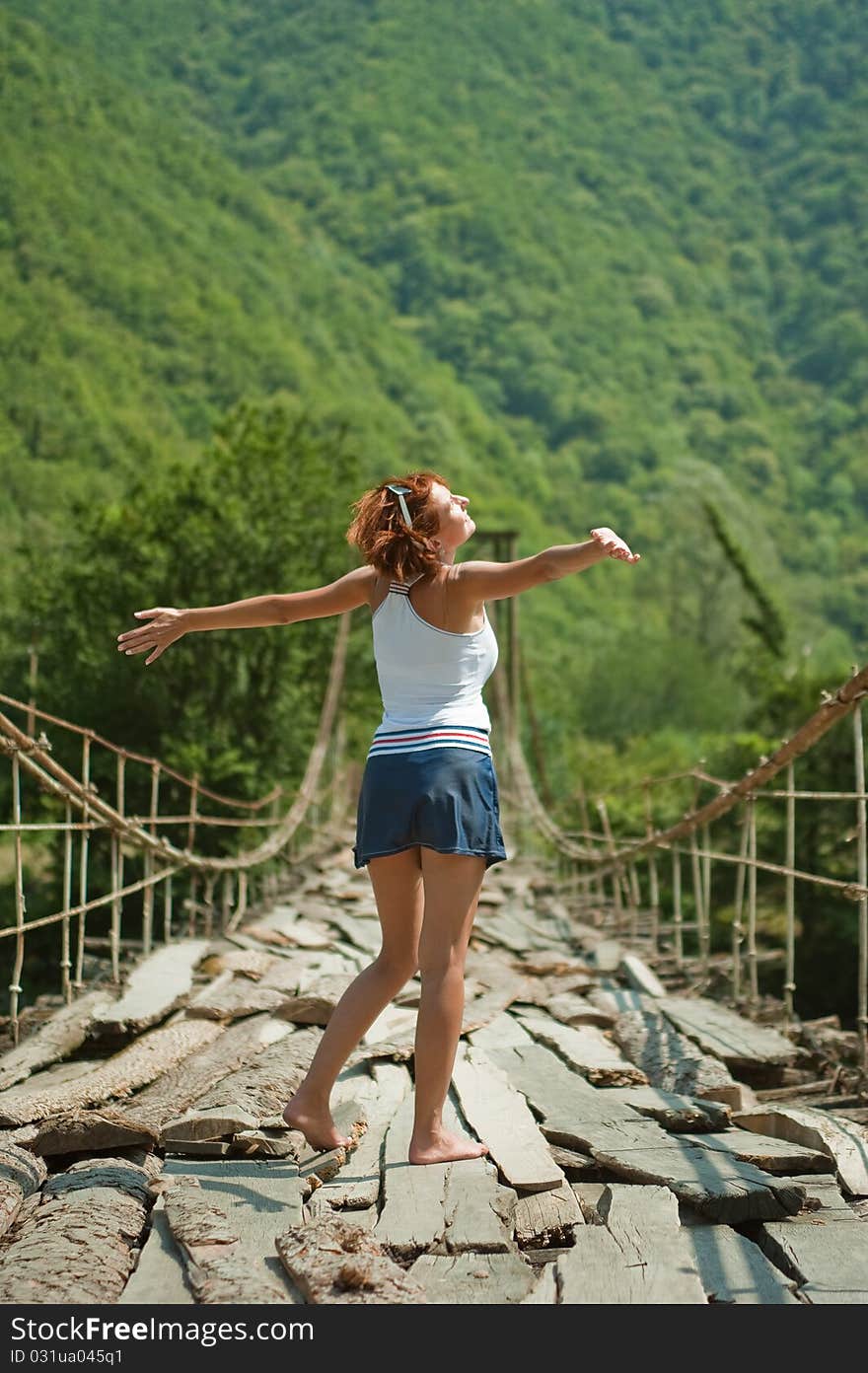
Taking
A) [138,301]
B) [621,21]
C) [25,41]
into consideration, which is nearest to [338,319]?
[138,301]

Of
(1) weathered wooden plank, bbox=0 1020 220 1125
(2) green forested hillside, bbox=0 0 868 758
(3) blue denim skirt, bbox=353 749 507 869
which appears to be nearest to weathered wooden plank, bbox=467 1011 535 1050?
(1) weathered wooden plank, bbox=0 1020 220 1125

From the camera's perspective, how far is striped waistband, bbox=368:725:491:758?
8.23ft

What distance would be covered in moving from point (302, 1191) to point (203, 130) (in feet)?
205

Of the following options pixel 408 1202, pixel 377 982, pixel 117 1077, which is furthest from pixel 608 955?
pixel 408 1202

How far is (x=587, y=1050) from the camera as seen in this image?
353 cm

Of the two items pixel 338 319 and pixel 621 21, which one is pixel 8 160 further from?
pixel 621 21

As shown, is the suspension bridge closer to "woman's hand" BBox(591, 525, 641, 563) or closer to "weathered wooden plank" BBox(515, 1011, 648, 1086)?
"weathered wooden plank" BBox(515, 1011, 648, 1086)

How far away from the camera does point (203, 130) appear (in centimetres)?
5944

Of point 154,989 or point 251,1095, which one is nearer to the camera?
point 251,1095

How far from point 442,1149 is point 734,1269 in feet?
2.06

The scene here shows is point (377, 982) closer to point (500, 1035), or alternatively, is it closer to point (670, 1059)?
point (670, 1059)

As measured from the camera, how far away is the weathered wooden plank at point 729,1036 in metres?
3.54

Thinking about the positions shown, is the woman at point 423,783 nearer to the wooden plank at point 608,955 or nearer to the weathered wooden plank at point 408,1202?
the weathered wooden plank at point 408,1202

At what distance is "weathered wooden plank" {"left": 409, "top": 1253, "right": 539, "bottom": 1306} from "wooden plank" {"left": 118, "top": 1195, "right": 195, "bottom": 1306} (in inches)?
12.5
